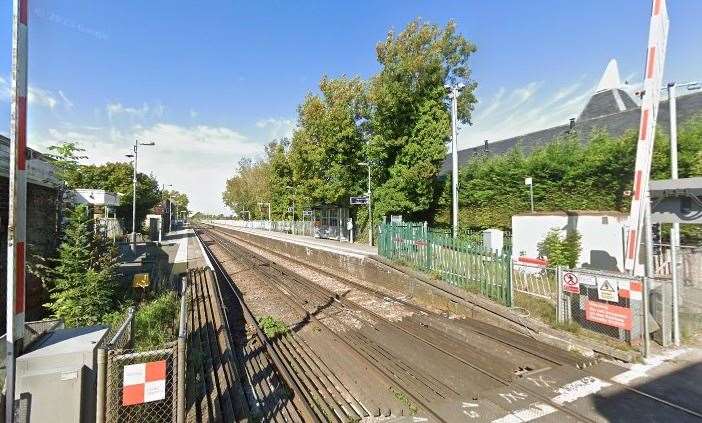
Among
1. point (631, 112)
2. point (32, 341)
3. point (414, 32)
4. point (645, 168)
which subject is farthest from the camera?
point (414, 32)

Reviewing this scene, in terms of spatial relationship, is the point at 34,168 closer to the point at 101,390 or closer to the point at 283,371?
the point at 101,390

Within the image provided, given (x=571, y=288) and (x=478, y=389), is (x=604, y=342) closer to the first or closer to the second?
(x=571, y=288)

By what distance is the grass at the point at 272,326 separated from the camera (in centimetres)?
858

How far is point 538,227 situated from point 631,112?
47.7 ft

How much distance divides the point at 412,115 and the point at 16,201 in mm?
22077

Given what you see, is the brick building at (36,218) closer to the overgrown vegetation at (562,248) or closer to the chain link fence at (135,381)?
the chain link fence at (135,381)

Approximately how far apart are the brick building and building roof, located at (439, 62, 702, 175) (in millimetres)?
21924

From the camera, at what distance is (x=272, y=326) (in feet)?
29.4

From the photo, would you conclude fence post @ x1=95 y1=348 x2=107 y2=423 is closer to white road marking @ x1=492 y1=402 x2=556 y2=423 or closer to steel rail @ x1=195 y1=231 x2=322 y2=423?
steel rail @ x1=195 y1=231 x2=322 y2=423

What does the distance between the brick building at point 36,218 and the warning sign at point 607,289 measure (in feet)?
38.5

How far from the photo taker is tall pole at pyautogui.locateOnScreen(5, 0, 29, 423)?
3.56 m

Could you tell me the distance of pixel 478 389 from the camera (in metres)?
5.64

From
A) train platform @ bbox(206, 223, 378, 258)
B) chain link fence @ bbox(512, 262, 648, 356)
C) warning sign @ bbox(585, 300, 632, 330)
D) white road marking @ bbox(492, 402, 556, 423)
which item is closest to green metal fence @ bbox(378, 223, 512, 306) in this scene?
chain link fence @ bbox(512, 262, 648, 356)

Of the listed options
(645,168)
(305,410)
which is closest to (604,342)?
(645,168)
